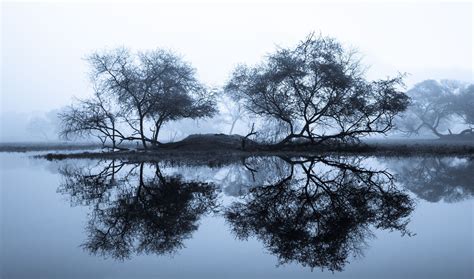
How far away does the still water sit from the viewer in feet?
16.1

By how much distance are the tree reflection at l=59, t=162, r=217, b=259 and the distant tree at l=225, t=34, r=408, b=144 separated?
67.7ft

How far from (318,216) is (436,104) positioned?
258ft

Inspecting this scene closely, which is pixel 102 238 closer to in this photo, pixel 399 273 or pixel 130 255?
pixel 130 255

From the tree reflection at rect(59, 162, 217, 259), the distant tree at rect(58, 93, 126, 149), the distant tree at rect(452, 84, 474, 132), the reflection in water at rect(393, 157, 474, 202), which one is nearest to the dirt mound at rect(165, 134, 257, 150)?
the distant tree at rect(58, 93, 126, 149)

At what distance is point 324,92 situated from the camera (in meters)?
32.6

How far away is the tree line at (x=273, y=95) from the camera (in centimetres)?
3156

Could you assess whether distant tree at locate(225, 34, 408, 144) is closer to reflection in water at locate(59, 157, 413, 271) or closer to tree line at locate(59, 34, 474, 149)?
tree line at locate(59, 34, 474, 149)

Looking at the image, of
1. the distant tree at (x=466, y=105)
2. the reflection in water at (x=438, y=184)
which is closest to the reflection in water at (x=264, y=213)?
the reflection in water at (x=438, y=184)

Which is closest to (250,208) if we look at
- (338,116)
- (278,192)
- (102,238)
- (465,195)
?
(278,192)

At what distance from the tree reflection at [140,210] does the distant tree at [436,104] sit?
2711 inches

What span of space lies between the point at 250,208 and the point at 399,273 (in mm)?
4054

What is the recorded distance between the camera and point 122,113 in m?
35.5

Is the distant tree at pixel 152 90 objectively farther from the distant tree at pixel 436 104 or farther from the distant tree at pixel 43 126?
the distant tree at pixel 43 126

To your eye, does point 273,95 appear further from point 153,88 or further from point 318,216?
point 318,216
